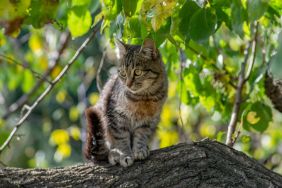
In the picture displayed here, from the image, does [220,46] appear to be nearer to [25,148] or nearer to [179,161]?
[179,161]

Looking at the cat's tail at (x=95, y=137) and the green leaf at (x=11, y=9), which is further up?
the green leaf at (x=11, y=9)

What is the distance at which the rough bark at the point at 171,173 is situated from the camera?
347cm

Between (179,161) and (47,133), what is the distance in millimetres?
7417

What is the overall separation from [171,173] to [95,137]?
1077 mm

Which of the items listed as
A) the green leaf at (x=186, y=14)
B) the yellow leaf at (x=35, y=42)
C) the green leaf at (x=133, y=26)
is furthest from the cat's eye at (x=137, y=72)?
the yellow leaf at (x=35, y=42)

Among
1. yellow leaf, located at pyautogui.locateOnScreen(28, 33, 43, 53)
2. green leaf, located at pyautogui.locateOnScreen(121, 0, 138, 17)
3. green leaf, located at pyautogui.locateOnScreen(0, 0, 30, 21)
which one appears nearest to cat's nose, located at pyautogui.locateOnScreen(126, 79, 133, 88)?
green leaf, located at pyautogui.locateOnScreen(121, 0, 138, 17)

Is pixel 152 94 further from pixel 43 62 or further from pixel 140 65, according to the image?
pixel 43 62

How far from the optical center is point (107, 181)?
11.6ft

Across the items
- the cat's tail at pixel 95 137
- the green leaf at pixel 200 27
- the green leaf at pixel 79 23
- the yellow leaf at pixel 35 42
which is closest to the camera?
the green leaf at pixel 200 27

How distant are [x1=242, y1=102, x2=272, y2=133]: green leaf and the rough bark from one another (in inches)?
41.9

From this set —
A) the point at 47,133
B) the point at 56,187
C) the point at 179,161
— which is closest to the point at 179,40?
the point at 179,161

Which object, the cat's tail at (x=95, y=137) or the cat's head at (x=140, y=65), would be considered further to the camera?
the cat's head at (x=140, y=65)

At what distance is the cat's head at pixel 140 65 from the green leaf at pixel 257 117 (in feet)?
2.23

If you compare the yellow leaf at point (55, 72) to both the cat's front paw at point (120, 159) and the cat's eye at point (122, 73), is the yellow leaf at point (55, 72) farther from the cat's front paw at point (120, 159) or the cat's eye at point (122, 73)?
the cat's front paw at point (120, 159)
